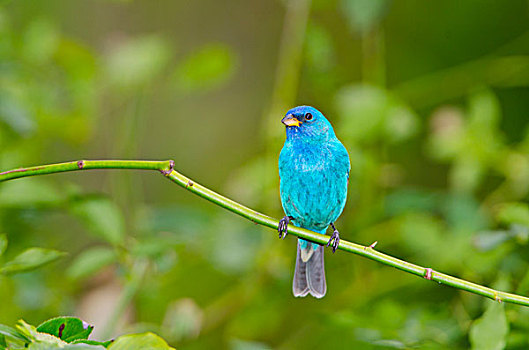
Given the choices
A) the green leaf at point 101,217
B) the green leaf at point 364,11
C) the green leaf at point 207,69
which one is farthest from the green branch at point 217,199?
the green leaf at point 364,11

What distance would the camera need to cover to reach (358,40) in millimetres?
2762

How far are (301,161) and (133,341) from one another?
53 cm

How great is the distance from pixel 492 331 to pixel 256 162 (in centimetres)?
119

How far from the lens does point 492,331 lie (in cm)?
97

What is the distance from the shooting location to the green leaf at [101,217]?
4.23 feet

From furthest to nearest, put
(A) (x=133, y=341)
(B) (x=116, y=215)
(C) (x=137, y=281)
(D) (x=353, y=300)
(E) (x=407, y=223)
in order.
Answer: (D) (x=353, y=300) < (E) (x=407, y=223) < (C) (x=137, y=281) < (B) (x=116, y=215) < (A) (x=133, y=341)

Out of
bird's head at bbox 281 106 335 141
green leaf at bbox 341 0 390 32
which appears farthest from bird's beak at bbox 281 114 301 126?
green leaf at bbox 341 0 390 32

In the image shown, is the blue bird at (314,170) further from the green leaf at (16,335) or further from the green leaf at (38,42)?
the green leaf at (38,42)

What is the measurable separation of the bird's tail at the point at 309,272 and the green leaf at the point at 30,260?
455 millimetres

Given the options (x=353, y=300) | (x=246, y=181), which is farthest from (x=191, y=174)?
(x=353, y=300)

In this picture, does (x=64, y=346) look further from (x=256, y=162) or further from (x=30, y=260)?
(x=256, y=162)

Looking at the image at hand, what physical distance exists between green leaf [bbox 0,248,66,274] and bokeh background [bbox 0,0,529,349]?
0.35 metres

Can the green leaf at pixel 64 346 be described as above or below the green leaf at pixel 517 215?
below

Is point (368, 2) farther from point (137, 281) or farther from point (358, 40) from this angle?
point (137, 281)
